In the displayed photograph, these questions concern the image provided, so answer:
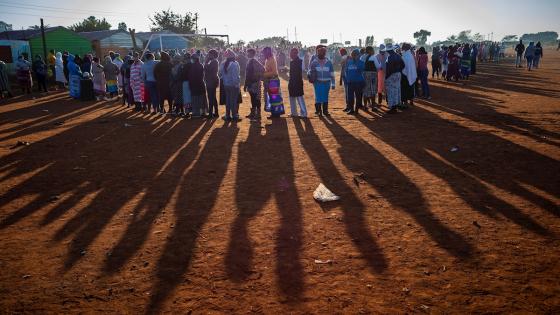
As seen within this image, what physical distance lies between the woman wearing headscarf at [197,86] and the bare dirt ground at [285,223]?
8.74 ft

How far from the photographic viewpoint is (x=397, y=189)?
5531mm

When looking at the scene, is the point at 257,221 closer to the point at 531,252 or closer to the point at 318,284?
the point at 318,284

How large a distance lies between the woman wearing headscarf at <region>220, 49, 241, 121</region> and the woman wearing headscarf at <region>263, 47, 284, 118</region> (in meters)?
0.85

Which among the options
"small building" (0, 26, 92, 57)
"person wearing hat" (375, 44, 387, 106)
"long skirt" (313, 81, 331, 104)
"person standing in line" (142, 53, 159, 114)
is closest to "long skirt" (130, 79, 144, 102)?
"person standing in line" (142, 53, 159, 114)

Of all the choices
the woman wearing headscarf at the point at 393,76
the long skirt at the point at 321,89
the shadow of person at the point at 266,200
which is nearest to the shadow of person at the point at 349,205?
the shadow of person at the point at 266,200

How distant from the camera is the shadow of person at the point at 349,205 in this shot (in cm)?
378

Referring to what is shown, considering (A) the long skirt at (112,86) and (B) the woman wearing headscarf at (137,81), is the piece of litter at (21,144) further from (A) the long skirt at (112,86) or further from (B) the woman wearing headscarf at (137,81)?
(A) the long skirt at (112,86)

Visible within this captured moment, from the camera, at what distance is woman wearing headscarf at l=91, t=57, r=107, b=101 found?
16188 millimetres

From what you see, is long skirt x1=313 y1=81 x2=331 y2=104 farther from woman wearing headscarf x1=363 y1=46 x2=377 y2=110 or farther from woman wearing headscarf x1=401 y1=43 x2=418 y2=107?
woman wearing headscarf x1=401 y1=43 x2=418 y2=107

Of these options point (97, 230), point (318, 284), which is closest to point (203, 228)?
point (97, 230)

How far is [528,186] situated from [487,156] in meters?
1.61

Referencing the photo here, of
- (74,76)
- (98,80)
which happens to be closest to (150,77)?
(98,80)

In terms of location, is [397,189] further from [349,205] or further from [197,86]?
[197,86]

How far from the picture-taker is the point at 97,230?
452 centimetres
